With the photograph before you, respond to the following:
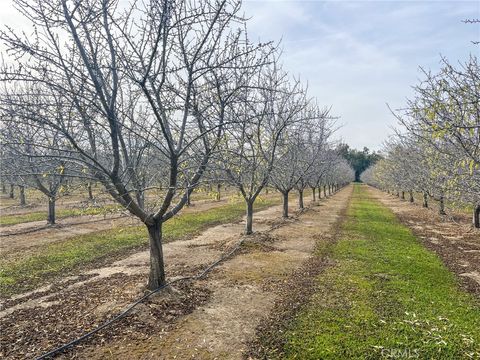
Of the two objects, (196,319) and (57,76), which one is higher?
(57,76)

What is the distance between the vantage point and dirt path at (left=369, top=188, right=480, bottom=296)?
10500 mm

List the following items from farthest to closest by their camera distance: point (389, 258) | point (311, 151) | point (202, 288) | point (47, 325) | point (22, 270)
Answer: point (311, 151), point (389, 258), point (22, 270), point (202, 288), point (47, 325)

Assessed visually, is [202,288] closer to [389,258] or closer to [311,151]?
[389,258]

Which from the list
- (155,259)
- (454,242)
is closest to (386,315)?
(155,259)

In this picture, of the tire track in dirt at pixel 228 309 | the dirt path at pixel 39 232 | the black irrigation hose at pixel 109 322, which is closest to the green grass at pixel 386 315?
the tire track in dirt at pixel 228 309

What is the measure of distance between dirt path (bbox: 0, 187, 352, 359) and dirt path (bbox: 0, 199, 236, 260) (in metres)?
3.18

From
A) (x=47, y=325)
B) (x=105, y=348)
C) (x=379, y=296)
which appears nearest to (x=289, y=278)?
(x=379, y=296)

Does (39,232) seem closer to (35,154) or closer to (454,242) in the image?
(35,154)

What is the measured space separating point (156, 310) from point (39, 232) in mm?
13296

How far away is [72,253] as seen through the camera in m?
12.9

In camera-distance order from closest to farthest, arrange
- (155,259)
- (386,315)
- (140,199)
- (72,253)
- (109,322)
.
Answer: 1. (109,322)
2. (386,315)
3. (155,259)
4. (140,199)
5. (72,253)

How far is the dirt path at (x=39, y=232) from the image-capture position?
1394cm

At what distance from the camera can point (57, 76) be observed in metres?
6.95

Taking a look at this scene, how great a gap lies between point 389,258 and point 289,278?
454cm
